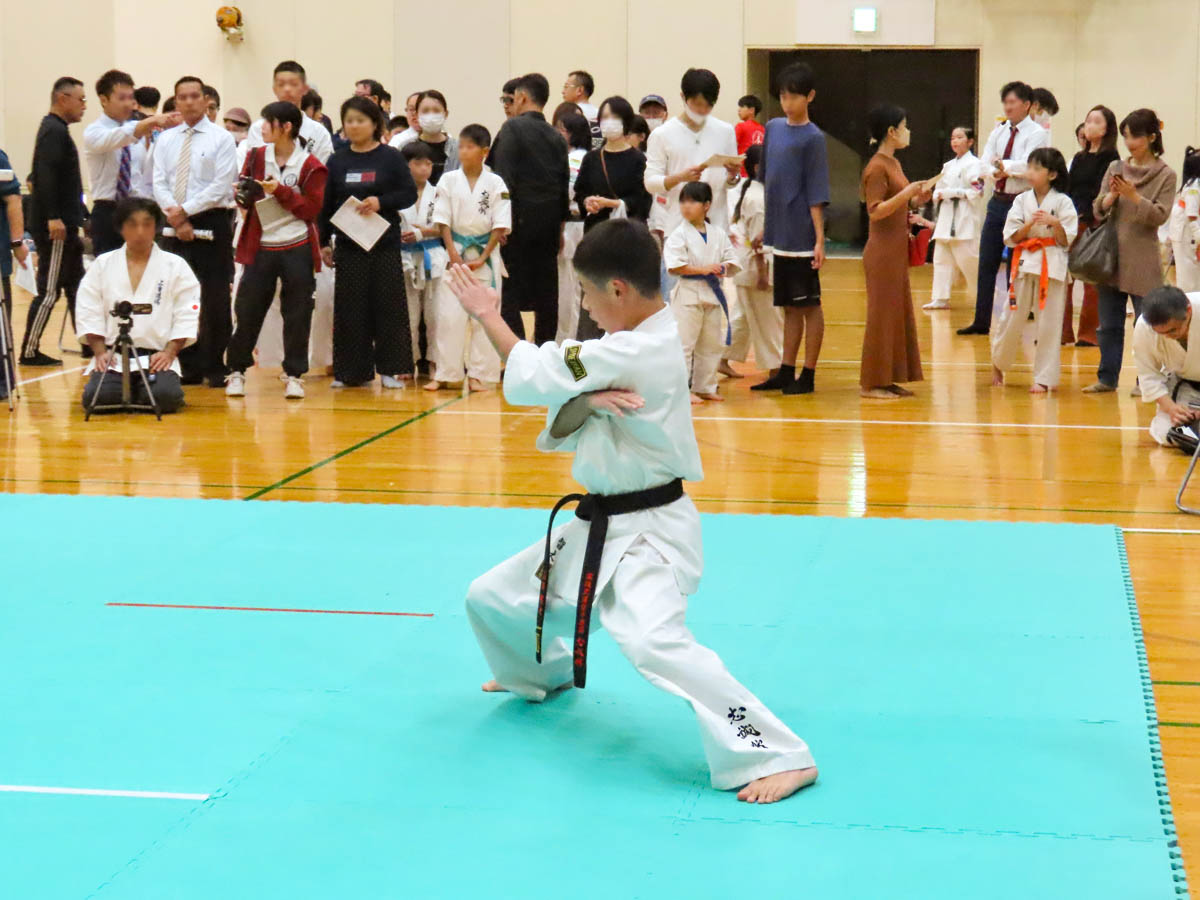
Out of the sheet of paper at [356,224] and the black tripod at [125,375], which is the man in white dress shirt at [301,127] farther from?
the black tripod at [125,375]

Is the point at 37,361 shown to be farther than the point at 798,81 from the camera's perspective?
Yes

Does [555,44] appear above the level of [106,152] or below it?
above

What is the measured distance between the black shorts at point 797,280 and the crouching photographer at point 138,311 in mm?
3318

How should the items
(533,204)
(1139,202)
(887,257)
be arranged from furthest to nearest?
(533,204) → (887,257) → (1139,202)

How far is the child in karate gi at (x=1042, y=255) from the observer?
8.70 meters

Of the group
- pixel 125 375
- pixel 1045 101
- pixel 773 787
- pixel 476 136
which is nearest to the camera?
pixel 773 787

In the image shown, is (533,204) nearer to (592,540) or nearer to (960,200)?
(960,200)

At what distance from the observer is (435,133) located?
9.66 metres

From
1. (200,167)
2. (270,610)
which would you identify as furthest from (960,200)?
(270,610)

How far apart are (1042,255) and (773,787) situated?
20.3 ft

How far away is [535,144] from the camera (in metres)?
9.12

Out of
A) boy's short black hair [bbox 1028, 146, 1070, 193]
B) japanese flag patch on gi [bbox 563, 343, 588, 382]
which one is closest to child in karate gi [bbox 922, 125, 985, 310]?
boy's short black hair [bbox 1028, 146, 1070, 193]

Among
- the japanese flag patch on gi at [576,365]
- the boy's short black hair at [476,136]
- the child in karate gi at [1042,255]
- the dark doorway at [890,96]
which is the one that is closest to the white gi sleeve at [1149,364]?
the child in karate gi at [1042,255]

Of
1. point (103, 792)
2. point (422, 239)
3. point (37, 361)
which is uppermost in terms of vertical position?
point (422, 239)
